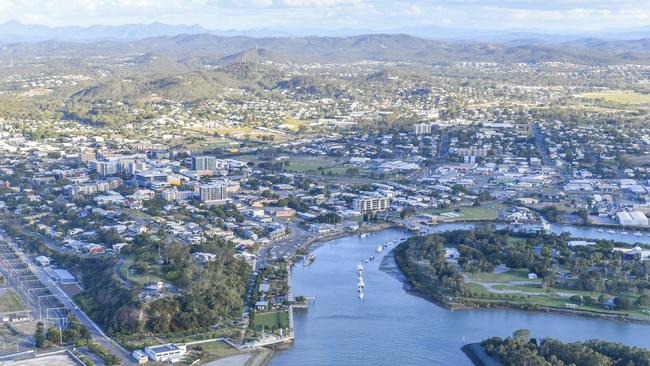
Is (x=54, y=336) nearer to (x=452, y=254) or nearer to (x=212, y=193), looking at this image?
(x=452, y=254)

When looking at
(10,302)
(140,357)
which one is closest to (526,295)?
(140,357)

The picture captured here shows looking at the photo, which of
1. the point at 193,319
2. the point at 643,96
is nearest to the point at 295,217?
the point at 193,319

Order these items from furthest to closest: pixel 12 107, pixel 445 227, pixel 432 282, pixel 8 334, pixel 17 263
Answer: pixel 12 107
pixel 445 227
pixel 17 263
pixel 432 282
pixel 8 334

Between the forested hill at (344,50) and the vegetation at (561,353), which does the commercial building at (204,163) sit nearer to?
the vegetation at (561,353)

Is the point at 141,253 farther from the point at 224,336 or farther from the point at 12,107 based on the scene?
the point at 12,107

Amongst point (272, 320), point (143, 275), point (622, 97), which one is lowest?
point (272, 320)
